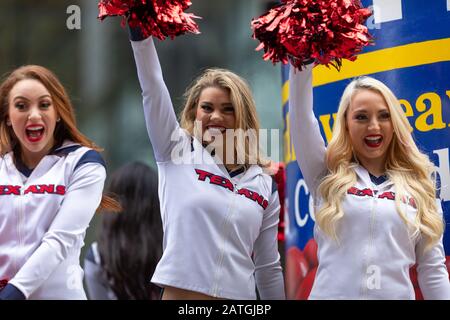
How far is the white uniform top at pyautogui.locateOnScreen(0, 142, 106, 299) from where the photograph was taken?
3.78 m

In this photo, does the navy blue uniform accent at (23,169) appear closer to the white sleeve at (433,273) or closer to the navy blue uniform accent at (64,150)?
the navy blue uniform accent at (64,150)

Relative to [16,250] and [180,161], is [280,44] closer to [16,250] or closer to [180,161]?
[180,161]

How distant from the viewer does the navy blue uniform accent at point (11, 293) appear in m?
3.68

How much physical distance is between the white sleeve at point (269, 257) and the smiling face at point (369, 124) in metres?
0.44

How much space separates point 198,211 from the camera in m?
3.86

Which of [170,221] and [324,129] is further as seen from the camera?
[324,129]

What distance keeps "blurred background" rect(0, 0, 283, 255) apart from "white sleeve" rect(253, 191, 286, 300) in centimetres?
403

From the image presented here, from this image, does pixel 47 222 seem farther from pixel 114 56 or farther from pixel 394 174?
pixel 114 56

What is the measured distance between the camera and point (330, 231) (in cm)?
382

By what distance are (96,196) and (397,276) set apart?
1.26 meters

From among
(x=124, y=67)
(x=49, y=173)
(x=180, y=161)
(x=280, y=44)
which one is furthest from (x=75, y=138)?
(x=124, y=67)

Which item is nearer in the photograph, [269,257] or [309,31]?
[309,31]

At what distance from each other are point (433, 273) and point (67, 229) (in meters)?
1.48

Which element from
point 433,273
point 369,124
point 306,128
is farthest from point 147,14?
point 433,273
